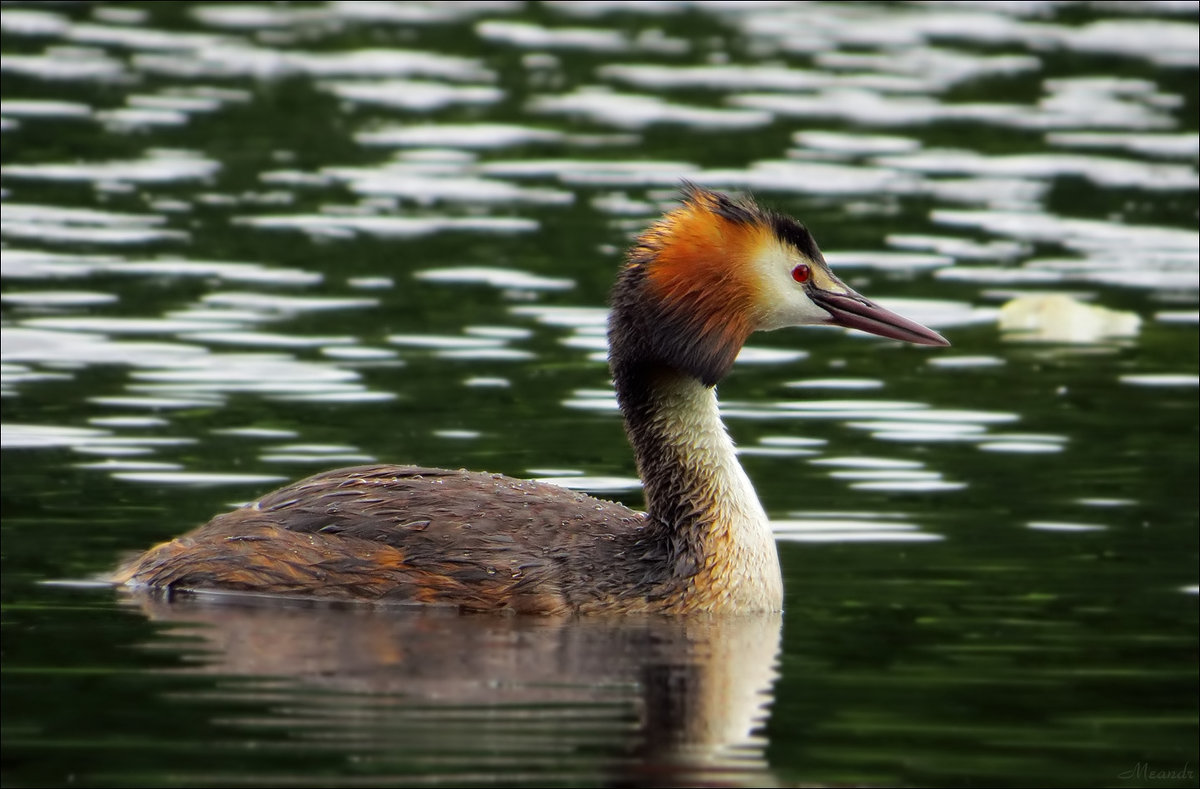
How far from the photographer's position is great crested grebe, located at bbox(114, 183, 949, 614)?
1091cm

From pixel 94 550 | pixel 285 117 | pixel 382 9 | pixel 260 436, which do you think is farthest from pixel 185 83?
pixel 94 550

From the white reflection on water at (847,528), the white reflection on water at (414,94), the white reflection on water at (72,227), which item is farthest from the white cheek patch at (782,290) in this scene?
the white reflection on water at (414,94)

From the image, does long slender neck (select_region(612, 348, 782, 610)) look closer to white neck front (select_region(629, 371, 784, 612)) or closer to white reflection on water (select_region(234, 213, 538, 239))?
white neck front (select_region(629, 371, 784, 612))

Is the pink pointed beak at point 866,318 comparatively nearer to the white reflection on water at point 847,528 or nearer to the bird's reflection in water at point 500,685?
the white reflection on water at point 847,528

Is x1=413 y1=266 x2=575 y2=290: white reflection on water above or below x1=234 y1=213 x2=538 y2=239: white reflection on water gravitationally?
below

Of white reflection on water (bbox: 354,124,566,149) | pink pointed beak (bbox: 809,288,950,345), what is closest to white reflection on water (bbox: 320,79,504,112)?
white reflection on water (bbox: 354,124,566,149)

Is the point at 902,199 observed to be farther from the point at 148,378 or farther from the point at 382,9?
the point at 382,9

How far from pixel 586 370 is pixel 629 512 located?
4.45 m

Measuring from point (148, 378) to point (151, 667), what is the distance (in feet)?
20.2

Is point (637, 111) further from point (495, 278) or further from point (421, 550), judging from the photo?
point (421, 550)

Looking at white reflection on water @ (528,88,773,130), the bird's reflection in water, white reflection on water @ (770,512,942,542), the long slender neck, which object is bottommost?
the bird's reflection in water

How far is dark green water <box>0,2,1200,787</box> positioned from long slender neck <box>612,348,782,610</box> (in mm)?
296

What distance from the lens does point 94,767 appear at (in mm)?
8164

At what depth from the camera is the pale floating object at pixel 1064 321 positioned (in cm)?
1758
